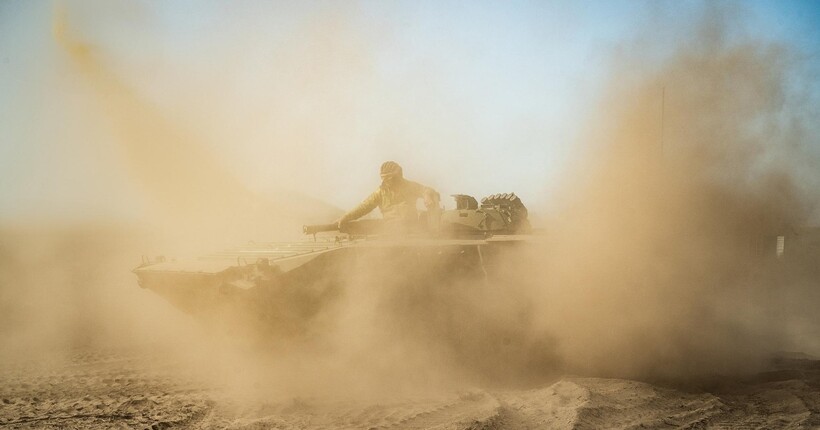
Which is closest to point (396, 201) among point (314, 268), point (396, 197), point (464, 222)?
point (396, 197)

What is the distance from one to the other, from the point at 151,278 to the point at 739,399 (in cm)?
679

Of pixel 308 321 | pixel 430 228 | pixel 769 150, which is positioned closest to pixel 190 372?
pixel 308 321

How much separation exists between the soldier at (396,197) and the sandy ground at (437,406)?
9.74ft

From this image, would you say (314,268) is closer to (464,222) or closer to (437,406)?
(437,406)

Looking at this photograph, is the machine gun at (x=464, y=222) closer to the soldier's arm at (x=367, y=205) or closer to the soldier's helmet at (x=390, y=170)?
the soldier's arm at (x=367, y=205)

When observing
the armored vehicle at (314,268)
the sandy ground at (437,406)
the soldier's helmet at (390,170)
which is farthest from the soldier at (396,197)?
the sandy ground at (437,406)

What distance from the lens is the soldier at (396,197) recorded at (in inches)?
338

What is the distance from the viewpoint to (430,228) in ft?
27.6

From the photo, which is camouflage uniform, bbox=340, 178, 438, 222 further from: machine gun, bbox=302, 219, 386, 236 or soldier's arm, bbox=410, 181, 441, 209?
machine gun, bbox=302, 219, 386, 236

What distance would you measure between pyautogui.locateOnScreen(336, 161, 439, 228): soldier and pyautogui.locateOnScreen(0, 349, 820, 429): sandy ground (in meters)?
2.97

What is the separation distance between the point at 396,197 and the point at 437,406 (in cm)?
362

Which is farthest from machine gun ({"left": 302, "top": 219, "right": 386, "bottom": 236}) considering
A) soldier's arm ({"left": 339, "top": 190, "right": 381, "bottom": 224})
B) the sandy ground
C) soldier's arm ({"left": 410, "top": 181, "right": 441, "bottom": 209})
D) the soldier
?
the sandy ground

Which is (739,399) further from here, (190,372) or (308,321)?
(190,372)

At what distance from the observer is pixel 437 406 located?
608cm
